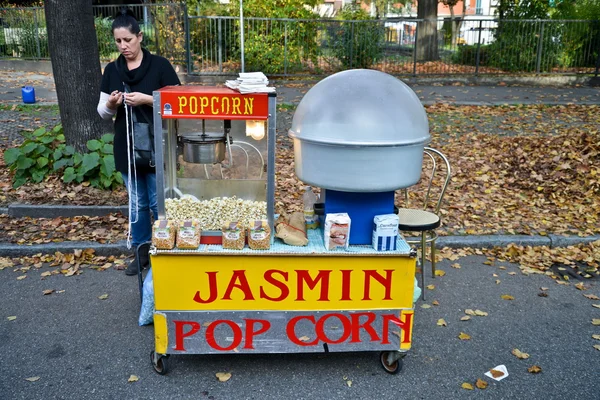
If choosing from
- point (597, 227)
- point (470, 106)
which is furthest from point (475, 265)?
point (470, 106)

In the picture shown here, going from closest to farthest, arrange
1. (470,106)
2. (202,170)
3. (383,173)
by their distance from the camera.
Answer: (383,173)
(202,170)
(470,106)

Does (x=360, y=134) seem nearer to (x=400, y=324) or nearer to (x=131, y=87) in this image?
(x=400, y=324)

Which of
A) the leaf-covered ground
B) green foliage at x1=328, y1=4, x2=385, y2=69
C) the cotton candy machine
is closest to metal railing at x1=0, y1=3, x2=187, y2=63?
green foliage at x1=328, y1=4, x2=385, y2=69

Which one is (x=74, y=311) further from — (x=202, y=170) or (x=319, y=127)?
(x=319, y=127)

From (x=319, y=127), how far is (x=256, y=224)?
69 cm

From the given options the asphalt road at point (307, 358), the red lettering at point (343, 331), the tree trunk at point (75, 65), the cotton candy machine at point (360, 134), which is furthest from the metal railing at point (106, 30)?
the red lettering at point (343, 331)

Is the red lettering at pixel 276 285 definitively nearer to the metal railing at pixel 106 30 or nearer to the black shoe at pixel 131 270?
the black shoe at pixel 131 270

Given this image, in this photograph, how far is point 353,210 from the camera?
3.56 meters

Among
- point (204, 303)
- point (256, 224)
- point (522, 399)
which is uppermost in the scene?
point (256, 224)

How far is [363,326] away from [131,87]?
2.40 m

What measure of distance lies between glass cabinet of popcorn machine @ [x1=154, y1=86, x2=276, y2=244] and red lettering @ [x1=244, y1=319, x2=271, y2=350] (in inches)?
21.3

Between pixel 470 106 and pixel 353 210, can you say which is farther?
pixel 470 106

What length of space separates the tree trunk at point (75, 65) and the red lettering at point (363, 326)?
4522mm

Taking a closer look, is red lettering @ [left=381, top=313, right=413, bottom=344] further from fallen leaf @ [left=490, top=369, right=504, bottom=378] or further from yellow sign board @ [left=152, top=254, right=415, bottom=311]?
fallen leaf @ [left=490, top=369, right=504, bottom=378]
